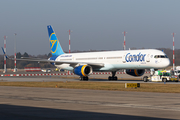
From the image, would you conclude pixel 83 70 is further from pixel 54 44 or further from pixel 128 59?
pixel 54 44

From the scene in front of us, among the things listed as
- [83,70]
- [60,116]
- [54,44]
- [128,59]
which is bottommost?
[60,116]

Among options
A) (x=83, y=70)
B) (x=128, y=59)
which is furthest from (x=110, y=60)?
(x=83, y=70)

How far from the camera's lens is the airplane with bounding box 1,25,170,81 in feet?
170

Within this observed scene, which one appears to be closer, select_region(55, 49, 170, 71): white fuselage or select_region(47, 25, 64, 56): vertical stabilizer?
select_region(55, 49, 170, 71): white fuselage

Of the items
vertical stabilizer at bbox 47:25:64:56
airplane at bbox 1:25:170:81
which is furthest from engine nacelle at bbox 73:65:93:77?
vertical stabilizer at bbox 47:25:64:56

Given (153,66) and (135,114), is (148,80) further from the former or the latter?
(135,114)

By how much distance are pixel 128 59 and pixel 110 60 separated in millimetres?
4326

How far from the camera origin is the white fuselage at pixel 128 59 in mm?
51344

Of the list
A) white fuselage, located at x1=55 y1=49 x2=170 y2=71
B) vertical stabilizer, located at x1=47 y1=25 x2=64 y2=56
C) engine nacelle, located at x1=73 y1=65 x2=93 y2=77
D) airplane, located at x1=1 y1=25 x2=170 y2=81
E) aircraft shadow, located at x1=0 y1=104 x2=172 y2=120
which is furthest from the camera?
vertical stabilizer, located at x1=47 y1=25 x2=64 y2=56

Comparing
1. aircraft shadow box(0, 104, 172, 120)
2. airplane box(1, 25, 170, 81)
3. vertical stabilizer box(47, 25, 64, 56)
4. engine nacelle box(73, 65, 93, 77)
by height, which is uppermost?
vertical stabilizer box(47, 25, 64, 56)

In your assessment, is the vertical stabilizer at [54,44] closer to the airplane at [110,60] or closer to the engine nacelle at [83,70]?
the airplane at [110,60]

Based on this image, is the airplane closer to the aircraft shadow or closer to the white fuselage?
the white fuselage

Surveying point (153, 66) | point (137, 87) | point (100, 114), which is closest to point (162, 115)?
point (100, 114)

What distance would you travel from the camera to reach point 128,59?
53531 millimetres
